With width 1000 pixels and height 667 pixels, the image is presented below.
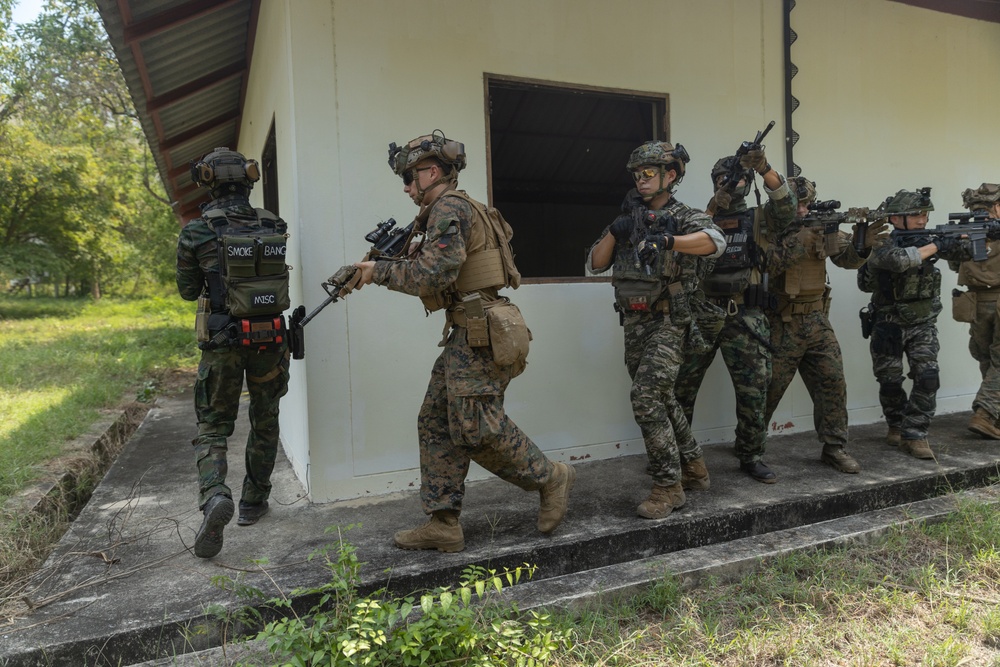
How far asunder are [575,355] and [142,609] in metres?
2.72

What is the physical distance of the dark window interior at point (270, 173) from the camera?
478 cm

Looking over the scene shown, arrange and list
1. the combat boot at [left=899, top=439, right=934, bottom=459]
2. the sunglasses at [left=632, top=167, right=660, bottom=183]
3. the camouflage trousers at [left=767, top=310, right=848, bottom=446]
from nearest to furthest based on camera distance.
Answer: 1. the sunglasses at [left=632, top=167, right=660, bottom=183]
2. the camouflage trousers at [left=767, top=310, right=848, bottom=446]
3. the combat boot at [left=899, top=439, right=934, bottom=459]

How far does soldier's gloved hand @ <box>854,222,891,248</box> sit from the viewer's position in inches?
167

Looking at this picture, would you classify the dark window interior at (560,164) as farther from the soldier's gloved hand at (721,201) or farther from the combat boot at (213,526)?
the combat boot at (213,526)

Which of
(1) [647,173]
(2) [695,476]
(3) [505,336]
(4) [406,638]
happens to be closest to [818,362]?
(2) [695,476]

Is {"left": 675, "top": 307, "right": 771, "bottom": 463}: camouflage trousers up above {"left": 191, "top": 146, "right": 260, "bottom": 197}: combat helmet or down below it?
below

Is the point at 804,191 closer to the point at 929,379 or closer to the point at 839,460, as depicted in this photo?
the point at 929,379

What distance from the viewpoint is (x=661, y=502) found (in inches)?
127

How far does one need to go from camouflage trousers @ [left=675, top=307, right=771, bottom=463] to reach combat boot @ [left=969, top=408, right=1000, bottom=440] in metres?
2.06

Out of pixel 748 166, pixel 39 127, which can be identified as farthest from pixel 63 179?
pixel 748 166

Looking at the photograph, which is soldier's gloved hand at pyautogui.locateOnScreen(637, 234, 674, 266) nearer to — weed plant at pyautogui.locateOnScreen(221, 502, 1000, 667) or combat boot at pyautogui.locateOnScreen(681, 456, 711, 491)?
combat boot at pyautogui.locateOnScreen(681, 456, 711, 491)

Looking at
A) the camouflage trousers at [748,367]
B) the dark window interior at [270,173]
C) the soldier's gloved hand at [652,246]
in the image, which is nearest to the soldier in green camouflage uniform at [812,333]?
the camouflage trousers at [748,367]

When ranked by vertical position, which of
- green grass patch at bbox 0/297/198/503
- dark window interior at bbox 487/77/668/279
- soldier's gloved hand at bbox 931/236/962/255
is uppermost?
dark window interior at bbox 487/77/668/279

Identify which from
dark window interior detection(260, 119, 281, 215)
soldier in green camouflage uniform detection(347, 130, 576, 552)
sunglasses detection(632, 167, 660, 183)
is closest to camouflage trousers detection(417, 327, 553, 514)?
soldier in green camouflage uniform detection(347, 130, 576, 552)
